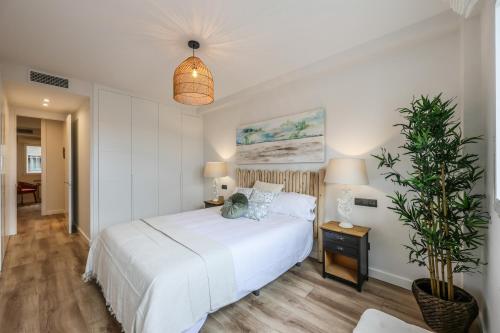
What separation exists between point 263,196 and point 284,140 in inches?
37.9

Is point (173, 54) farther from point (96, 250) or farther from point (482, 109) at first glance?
point (482, 109)

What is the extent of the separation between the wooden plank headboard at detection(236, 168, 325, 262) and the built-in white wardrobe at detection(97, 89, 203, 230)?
1992mm

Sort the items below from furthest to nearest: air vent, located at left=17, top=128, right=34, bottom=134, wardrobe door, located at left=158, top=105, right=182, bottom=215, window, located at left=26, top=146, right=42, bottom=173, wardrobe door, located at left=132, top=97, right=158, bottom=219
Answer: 1. window, located at left=26, top=146, right=42, bottom=173
2. air vent, located at left=17, top=128, right=34, bottom=134
3. wardrobe door, located at left=158, top=105, right=182, bottom=215
4. wardrobe door, located at left=132, top=97, right=158, bottom=219

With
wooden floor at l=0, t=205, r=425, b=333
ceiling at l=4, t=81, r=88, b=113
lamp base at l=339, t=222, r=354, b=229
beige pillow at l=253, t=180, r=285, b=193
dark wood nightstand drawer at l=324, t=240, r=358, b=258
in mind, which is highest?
ceiling at l=4, t=81, r=88, b=113

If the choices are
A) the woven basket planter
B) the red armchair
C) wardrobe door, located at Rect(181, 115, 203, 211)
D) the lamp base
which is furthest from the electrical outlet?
the red armchair

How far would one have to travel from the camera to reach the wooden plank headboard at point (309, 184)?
9.22 feet

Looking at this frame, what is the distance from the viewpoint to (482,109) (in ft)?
5.45

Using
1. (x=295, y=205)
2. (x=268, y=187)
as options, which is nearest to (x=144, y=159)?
(x=268, y=187)

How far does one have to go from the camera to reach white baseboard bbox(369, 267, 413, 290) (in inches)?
87.4

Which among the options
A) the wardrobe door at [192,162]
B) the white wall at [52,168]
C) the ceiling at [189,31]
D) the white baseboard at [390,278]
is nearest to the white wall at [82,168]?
the ceiling at [189,31]

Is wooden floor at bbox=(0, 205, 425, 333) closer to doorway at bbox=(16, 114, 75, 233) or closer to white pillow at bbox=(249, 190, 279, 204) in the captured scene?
white pillow at bbox=(249, 190, 279, 204)

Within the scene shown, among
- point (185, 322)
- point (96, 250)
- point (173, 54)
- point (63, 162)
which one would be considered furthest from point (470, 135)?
point (63, 162)

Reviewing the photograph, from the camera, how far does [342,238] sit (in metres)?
2.28

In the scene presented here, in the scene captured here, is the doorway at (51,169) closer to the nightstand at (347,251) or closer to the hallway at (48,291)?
the hallway at (48,291)
